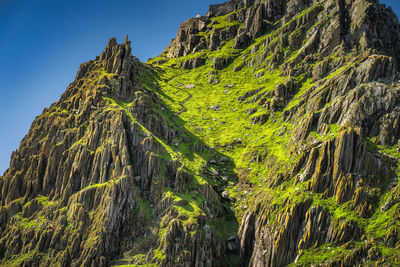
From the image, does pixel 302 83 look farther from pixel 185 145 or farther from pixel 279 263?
pixel 279 263

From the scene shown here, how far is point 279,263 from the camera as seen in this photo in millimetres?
60938

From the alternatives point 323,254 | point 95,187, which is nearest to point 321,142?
point 323,254

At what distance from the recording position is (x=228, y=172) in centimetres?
9456

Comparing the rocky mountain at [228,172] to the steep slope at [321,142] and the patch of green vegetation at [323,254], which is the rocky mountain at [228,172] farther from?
the steep slope at [321,142]

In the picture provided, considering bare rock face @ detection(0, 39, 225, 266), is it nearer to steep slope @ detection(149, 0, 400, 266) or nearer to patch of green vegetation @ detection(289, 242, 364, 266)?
steep slope @ detection(149, 0, 400, 266)

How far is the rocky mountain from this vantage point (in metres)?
62.0

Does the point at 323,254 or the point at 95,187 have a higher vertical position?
the point at 95,187

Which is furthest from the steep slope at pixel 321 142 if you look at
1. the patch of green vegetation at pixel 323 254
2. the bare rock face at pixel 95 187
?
the bare rock face at pixel 95 187

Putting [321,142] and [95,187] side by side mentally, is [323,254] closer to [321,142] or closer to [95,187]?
[321,142]

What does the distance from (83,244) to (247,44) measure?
162 m

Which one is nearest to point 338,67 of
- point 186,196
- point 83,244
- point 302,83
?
point 302,83

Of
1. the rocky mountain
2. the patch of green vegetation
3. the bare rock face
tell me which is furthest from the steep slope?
the bare rock face

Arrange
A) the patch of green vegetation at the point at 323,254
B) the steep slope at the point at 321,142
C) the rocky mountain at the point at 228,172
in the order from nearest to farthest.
A: 1. the patch of green vegetation at the point at 323,254
2. the steep slope at the point at 321,142
3. the rocky mountain at the point at 228,172

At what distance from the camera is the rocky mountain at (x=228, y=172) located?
62000mm
